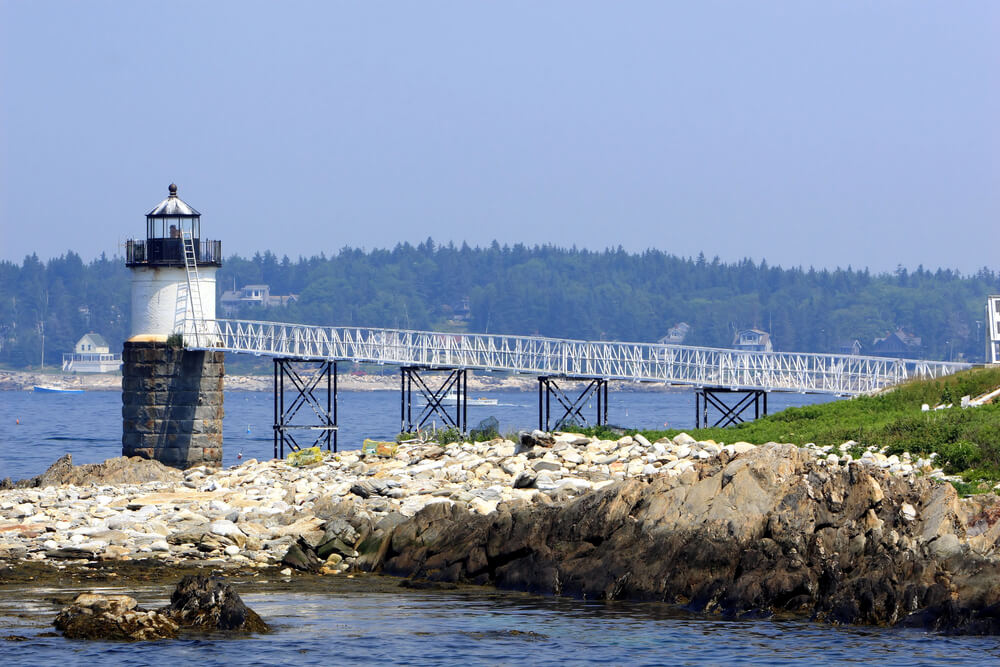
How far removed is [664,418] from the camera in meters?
111

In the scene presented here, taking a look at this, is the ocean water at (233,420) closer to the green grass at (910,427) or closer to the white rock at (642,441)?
the white rock at (642,441)

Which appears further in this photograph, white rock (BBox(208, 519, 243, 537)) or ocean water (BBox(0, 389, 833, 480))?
ocean water (BBox(0, 389, 833, 480))

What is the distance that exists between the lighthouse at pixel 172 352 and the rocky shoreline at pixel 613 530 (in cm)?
1648

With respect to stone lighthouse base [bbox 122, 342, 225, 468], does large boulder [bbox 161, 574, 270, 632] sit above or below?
below

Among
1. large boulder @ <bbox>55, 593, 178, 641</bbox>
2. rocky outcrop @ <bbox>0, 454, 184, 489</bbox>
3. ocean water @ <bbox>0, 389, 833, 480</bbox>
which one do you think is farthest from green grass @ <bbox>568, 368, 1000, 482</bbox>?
rocky outcrop @ <bbox>0, 454, 184, 489</bbox>

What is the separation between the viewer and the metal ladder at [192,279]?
49500 mm

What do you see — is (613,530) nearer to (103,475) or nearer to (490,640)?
(490,640)

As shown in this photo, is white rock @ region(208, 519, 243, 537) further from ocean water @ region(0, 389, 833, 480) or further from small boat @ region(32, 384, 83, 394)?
small boat @ region(32, 384, 83, 394)

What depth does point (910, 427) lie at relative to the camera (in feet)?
89.7

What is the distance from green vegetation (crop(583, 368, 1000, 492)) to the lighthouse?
1819cm

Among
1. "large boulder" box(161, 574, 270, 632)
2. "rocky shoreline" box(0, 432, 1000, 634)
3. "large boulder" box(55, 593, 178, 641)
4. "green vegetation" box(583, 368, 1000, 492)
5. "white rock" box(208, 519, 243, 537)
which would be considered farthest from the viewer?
"white rock" box(208, 519, 243, 537)

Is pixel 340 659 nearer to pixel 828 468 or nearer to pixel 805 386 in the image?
pixel 828 468

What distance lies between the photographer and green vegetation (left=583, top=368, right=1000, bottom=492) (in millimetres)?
24812

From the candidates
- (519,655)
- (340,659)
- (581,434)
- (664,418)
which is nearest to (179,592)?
(340,659)
